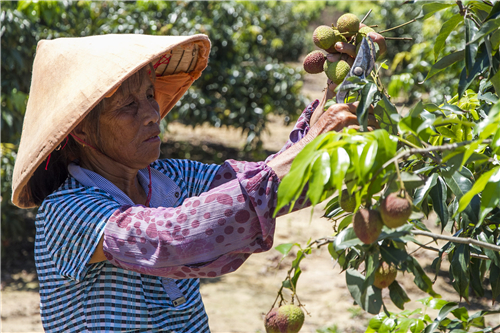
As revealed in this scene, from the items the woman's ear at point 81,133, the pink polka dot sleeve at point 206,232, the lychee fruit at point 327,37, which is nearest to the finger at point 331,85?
the lychee fruit at point 327,37

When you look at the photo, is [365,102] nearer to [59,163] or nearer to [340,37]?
[340,37]

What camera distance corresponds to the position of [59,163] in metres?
1.55

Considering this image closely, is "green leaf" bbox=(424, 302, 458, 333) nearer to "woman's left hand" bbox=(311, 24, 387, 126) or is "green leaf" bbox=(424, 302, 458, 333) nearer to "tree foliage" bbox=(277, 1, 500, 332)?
"tree foliage" bbox=(277, 1, 500, 332)

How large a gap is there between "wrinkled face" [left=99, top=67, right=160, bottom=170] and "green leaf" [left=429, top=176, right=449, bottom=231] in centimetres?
77

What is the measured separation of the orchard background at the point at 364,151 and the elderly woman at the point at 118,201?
15 cm

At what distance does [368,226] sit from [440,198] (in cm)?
34

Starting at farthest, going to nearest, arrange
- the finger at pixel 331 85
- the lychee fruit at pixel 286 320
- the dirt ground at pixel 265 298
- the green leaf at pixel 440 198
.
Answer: the dirt ground at pixel 265 298 < the finger at pixel 331 85 < the lychee fruit at pixel 286 320 < the green leaf at pixel 440 198

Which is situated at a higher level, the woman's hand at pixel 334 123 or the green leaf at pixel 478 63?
the green leaf at pixel 478 63

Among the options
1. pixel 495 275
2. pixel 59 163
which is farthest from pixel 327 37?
pixel 59 163

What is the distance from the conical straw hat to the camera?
1.31 m

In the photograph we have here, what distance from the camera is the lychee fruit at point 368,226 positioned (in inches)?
33.9

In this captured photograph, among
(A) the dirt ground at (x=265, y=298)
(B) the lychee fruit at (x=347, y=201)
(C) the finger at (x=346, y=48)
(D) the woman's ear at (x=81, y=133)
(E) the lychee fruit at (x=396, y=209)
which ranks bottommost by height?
(A) the dirt ground at (x=265, y=298)

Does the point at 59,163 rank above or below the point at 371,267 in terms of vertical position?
below

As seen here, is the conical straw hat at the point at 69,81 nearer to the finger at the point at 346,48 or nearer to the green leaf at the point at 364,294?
the finger at the point at 346,48
